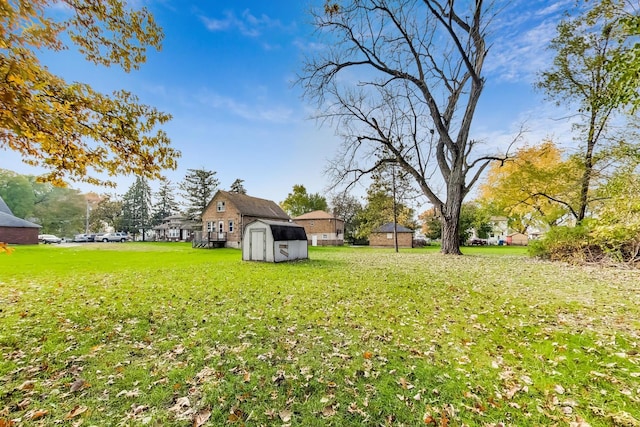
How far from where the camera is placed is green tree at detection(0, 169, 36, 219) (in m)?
43.2

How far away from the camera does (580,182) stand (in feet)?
46.9

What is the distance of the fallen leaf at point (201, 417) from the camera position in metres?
2.53

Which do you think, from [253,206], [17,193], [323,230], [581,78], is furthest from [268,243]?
[17,193]

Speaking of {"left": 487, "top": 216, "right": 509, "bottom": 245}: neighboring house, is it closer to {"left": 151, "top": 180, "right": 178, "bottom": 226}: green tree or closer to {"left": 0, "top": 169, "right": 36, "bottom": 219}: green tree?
{"left": 151, "top": 180, "right": 178, "bottom": 226}: green tree

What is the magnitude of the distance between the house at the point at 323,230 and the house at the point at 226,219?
10023 mm

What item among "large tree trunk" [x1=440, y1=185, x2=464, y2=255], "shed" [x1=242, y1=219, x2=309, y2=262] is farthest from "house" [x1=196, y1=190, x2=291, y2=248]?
"large tree trunk" [x1=440, y1=185, x2=464, y2=255]

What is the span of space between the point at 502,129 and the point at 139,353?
21.2 m

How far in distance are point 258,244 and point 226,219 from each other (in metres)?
15.9


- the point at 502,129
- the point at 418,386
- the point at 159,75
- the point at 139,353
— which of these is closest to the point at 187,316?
the point at 139,353

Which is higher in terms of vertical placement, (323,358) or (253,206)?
(253,206)

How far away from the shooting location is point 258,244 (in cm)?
1571

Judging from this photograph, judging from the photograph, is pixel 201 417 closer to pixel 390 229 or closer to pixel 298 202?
pixel 390 229

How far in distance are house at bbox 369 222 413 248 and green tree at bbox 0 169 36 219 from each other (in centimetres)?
5597

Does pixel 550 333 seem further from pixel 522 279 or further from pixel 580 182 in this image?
pixel 580 182
